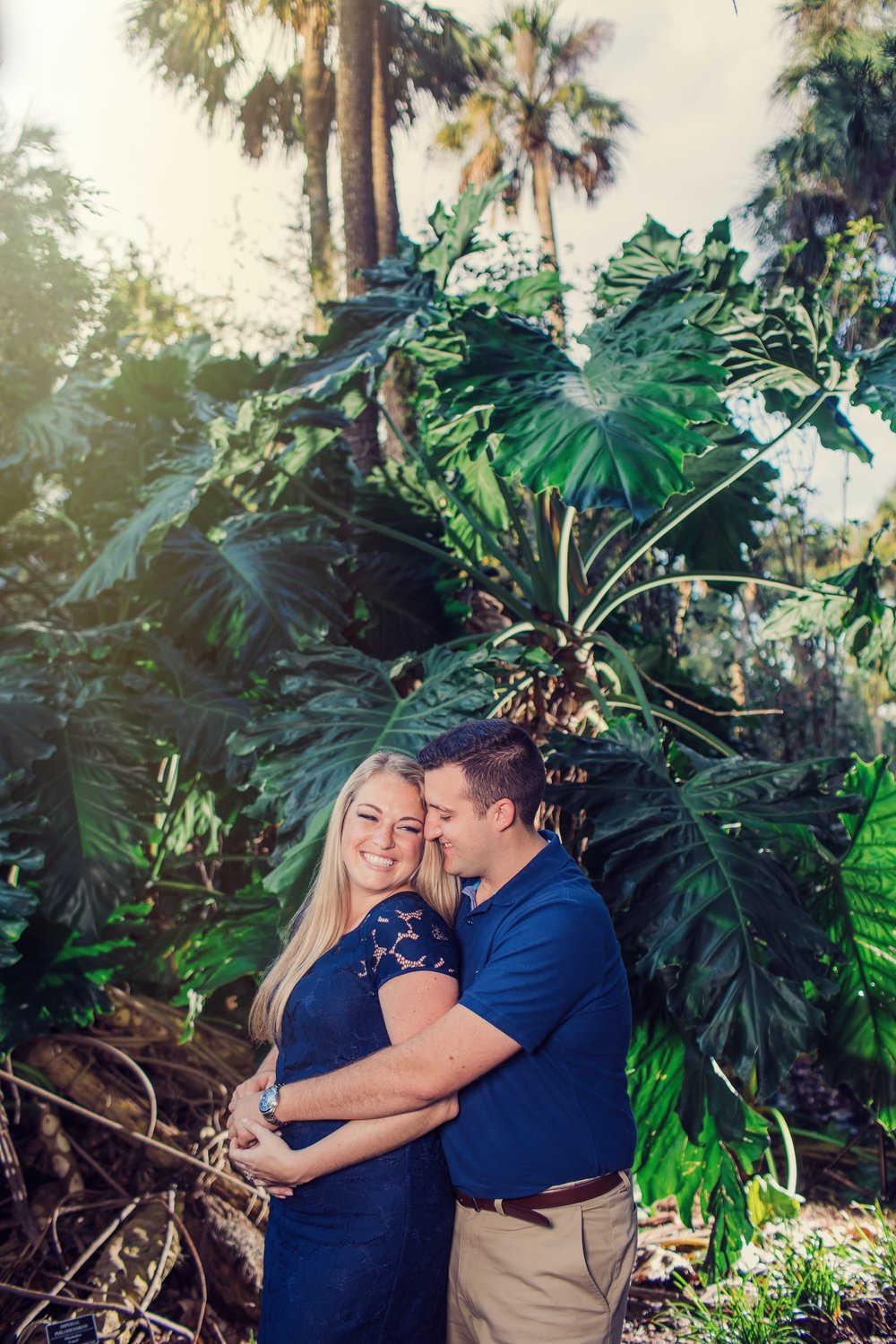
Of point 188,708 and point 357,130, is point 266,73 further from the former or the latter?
point 188,708

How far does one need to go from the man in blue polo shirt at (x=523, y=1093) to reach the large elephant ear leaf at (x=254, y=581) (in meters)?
2.01

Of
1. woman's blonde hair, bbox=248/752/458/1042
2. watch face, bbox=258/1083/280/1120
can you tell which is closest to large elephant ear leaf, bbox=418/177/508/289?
woman's blonde hair, bbox=248/752/458/1042

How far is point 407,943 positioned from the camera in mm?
1519

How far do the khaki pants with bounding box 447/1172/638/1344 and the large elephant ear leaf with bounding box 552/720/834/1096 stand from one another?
0.60 m

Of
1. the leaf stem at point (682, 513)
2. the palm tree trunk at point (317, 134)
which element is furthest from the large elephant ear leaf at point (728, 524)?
the palm tree trunk at point (317, 134)

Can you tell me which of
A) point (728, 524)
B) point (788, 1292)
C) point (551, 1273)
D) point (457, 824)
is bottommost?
point (788, 1292)

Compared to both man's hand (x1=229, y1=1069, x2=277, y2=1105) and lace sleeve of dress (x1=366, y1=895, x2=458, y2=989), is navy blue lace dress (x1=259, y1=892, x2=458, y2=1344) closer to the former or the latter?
lace sleeve of dress (x1=366, y1=895, x2=458, y2=989)

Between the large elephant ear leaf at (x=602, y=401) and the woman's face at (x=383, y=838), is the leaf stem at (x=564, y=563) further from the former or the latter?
the woman's face at (x=383, y=838)

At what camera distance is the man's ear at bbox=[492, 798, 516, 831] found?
5.10 feet

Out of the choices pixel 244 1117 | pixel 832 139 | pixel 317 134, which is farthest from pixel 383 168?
pixel 244 1117

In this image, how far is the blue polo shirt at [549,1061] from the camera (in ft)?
4.60

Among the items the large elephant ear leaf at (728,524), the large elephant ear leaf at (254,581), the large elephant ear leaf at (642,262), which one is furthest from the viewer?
the large elephant ear leaf at (728,524)

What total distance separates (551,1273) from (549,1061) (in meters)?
0.30

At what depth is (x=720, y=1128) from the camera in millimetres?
2209
